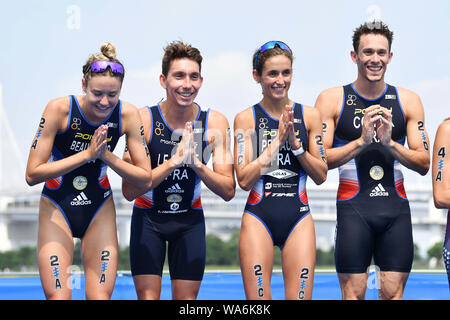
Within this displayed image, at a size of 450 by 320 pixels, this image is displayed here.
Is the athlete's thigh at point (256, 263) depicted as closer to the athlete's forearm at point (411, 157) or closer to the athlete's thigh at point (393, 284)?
the athlete's thigh at point (393, 284)

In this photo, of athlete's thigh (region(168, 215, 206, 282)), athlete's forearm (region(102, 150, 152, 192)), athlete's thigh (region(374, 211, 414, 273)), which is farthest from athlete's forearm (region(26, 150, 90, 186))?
athlete's thigh (region(374, 211, 414, 273))

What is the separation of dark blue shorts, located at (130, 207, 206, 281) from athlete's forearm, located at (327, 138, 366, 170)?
4.96 feet

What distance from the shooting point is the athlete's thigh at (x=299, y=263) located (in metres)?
5.92

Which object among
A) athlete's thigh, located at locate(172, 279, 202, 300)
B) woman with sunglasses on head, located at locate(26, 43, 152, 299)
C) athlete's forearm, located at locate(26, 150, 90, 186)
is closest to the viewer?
athlete's forearm, located at locate(26, 150, 90, 186)

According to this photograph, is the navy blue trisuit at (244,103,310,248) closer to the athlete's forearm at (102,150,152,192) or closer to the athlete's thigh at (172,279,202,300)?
the athlete's thigh at (172,279,202,300)

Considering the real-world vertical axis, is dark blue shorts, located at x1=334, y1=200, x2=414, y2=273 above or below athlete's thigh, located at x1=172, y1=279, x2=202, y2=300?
above

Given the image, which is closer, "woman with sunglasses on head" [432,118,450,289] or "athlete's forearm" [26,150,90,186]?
"athlete's forearm" [26,150,90,186]

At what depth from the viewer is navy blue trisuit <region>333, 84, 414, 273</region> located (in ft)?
20.8

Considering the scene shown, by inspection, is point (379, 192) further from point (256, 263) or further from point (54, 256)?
point (54, 256)

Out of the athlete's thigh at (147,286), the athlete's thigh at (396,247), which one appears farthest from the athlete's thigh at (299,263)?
the athlete's thigh at (147,286)

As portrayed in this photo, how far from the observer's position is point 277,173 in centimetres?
618

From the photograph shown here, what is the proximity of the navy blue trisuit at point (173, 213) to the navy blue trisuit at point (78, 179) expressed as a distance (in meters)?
0.45

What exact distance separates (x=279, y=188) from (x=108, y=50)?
217cm
